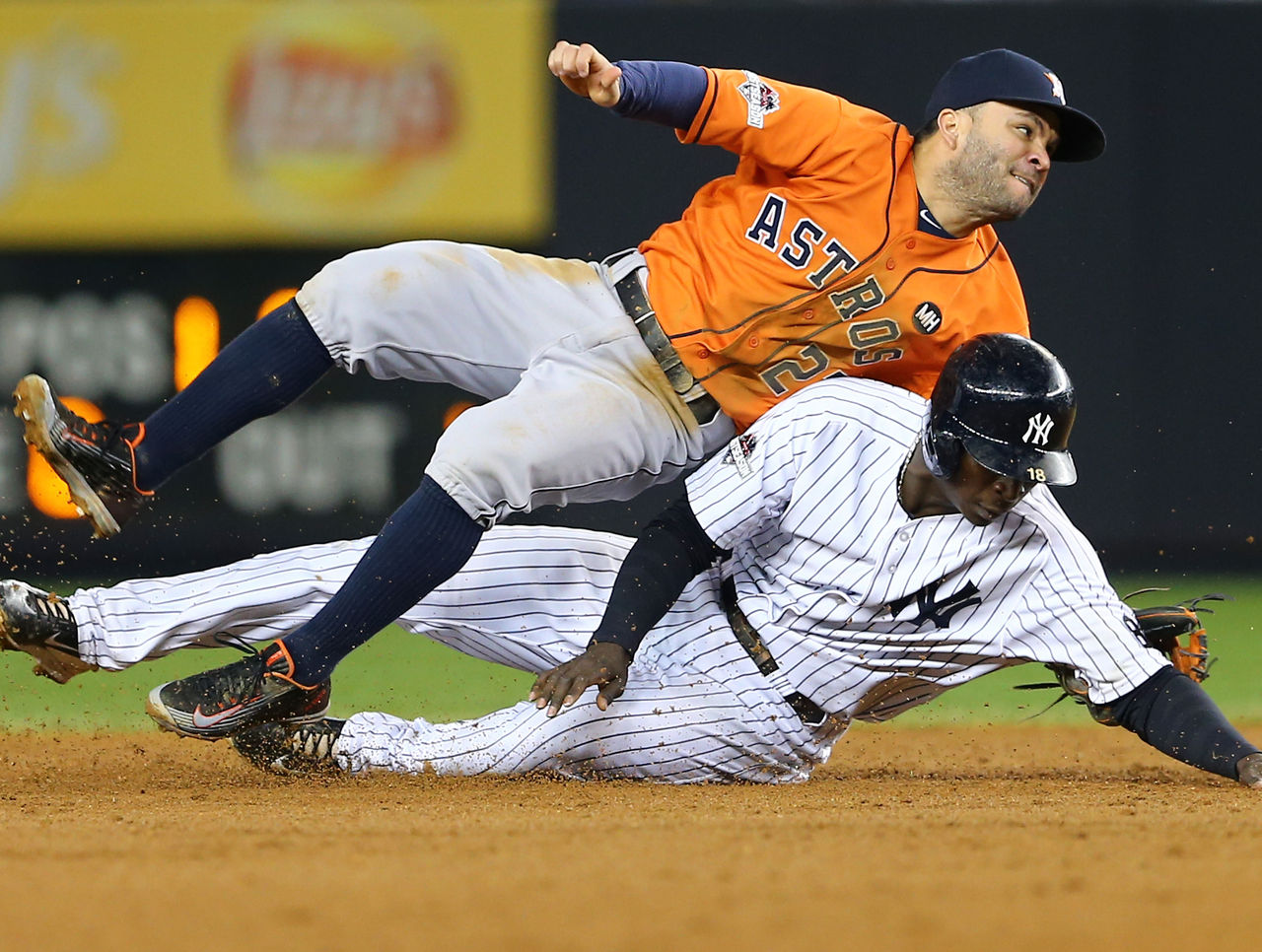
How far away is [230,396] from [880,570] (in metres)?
1.35

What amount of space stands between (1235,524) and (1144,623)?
4.05m

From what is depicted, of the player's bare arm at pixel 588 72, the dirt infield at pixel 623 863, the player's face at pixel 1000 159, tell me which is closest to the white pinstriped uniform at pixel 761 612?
the dirt infield at pixel 623 863

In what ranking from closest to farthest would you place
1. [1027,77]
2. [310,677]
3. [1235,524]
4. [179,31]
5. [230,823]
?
[230,823], [310,677], [1027,77], [179,31], [1235,524]

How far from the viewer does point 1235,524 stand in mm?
7270

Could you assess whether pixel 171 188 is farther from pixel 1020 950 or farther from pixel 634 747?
pixel 1020 950

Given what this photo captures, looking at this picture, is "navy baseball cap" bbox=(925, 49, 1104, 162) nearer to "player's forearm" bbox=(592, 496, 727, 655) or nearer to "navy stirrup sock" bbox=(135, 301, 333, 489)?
"player's forearm" bbox=(592, 496, 727, 655)

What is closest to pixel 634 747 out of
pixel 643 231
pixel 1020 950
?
pixel 1020 950

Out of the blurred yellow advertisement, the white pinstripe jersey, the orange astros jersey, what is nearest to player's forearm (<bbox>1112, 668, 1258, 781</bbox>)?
the white pinstripe jersey

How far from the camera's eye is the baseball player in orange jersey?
332cm

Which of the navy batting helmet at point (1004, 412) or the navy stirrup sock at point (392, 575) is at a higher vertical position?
the navy batting helmet at point (1004, 412)

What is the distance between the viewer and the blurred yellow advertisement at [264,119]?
21.3 feet

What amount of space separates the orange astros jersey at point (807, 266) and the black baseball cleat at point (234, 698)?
1.05 meters

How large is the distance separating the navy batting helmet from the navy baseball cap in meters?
0.56

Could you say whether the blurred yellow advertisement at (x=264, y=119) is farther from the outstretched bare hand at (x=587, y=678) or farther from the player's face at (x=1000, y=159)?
the outstretched bare hand at (x=587, y=678)
